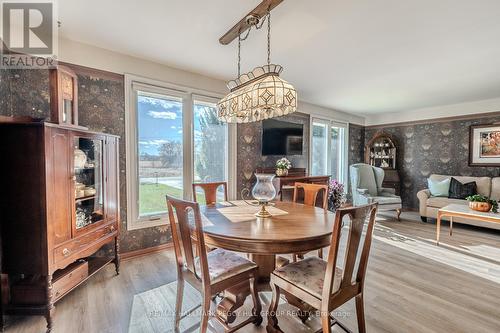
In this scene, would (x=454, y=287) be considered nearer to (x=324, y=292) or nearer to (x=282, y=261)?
(x=282, y=261)

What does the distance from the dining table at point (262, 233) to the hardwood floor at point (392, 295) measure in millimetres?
229

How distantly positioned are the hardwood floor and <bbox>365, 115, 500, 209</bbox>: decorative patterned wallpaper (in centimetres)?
241

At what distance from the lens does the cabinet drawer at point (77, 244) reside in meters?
1.81

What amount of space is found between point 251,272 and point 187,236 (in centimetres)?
53

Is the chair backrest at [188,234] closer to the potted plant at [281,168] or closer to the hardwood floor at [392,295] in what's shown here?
the hardwood floor at [392,295]

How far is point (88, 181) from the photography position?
7.47ft

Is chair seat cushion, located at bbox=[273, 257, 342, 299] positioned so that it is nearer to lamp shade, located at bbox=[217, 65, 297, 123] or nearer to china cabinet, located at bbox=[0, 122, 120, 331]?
lamp shade, located at bbox=[217, 65, 297, 123]

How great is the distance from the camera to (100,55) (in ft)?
8.79

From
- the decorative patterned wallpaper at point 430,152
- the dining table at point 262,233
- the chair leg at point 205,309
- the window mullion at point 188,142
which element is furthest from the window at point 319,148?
the chair leg at point 205,309

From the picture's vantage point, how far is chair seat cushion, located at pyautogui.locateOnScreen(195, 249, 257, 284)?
1.53m

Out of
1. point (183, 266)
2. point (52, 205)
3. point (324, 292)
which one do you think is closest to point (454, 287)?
point (324, 292)

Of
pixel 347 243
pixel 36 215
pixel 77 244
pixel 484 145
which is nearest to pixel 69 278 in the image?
pixel 77 244

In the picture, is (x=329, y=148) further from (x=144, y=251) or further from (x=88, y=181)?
(x=88, y=181)

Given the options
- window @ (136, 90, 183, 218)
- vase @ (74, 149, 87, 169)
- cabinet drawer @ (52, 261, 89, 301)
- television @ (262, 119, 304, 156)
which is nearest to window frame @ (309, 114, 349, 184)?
television @ (262, 119, 304, 156)
